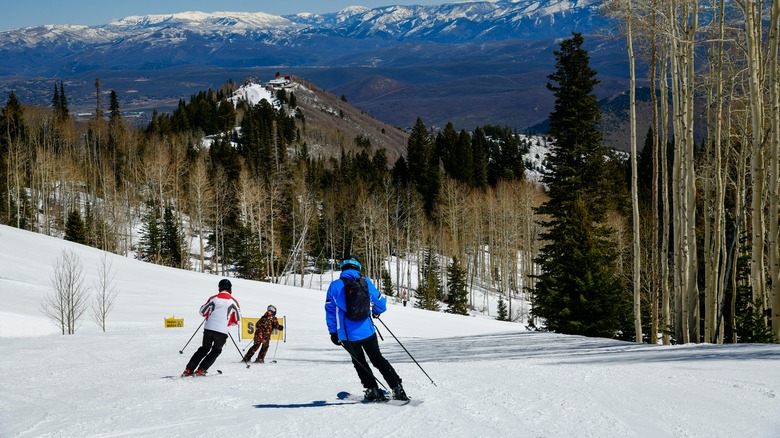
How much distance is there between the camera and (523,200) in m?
58.9

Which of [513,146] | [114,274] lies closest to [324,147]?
[513,146]

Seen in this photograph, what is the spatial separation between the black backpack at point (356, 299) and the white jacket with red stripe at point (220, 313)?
4172 millimetres

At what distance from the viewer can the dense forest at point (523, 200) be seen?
576 inches

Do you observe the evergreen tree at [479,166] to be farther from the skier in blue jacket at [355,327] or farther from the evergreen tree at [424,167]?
the skier in blue jacket at [355,327]

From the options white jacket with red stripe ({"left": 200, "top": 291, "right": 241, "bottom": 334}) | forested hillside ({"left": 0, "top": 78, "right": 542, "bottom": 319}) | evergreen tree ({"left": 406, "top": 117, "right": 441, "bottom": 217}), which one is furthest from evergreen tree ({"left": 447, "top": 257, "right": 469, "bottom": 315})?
white jacket with red stripe ({"left": 200, "top": 291, "right": 241, "bottom": 334})

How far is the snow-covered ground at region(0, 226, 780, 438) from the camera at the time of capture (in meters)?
6.47

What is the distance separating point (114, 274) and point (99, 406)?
31.1 metres

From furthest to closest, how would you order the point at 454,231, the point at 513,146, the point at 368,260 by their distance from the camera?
the point at 513,146, the point at 454,231, the point at 368,260

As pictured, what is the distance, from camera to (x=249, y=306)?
30.5 m

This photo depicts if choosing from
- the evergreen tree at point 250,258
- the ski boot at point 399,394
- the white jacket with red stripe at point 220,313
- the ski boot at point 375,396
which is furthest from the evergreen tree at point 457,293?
the ski boot at point 399,394

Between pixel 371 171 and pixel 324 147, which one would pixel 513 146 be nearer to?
pixel 371 171

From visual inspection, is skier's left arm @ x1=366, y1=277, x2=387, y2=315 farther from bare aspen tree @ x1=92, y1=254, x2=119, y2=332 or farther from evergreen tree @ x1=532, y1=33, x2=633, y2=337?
bare aspen tree @ x1=92, y1=254, x2=119, y2=332

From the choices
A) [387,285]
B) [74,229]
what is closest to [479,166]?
[387,285]

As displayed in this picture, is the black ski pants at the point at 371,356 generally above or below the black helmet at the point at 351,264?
below
